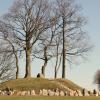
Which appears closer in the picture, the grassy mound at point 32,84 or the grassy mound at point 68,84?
the grassy mound at point 32,84

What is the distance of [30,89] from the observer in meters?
40.8

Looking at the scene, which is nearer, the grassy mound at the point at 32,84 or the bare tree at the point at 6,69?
the grassy mound at the point at 32,84

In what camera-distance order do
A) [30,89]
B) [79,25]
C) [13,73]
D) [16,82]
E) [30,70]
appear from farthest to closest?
[13,73], [79,25], [30,70], [16,82], [30,89]

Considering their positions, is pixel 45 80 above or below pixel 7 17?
below

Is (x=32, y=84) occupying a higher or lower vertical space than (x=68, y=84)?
higher

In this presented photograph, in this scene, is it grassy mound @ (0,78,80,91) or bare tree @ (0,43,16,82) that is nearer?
grassy mound @ (0,78,80,91)

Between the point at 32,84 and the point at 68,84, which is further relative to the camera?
the point at 68,84

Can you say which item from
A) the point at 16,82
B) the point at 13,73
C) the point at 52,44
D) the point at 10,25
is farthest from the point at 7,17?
the point at 13,73

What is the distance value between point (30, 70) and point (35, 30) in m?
4.95

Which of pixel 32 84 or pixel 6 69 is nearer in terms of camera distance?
pixel 32 84

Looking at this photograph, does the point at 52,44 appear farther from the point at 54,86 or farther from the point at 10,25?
the point at 54,86

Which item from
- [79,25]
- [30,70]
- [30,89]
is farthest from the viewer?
[79,25]

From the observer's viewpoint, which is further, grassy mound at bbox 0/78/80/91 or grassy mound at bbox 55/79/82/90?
grassy mound at bbox 55/79/82/90

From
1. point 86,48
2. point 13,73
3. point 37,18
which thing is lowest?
point 13,73
